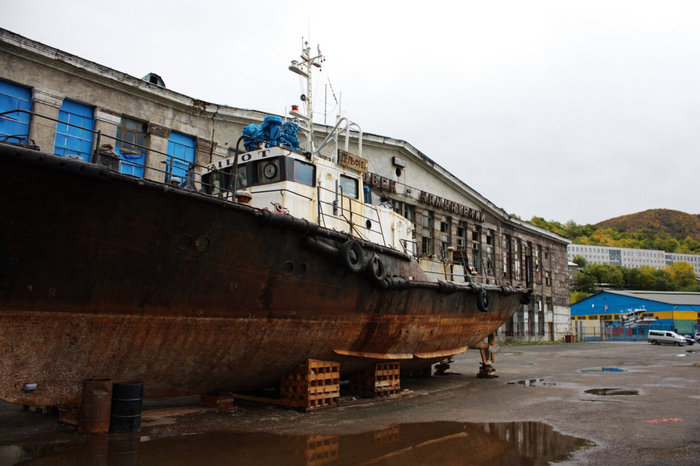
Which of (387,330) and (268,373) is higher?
(387,330)

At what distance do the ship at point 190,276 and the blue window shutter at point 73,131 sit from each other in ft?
19.2

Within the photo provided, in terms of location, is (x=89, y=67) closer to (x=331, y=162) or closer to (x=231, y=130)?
(x=231, y=130)

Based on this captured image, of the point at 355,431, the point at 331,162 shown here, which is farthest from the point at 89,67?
the point at 355,431

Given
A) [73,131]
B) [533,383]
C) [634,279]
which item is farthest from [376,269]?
[634,279]

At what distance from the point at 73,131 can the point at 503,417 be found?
12.3m

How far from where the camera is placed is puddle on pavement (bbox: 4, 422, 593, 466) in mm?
4945

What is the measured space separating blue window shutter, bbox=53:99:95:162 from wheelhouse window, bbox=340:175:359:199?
7.31m

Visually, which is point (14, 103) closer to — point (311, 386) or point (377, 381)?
point (311, 386)

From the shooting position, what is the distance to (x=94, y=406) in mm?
5609

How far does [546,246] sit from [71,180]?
116ft

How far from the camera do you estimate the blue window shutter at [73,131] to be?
41.1 feet

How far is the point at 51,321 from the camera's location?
5.33 m

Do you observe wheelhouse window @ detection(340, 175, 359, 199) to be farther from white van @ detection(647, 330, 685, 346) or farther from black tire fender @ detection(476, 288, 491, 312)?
white van @ detection(647, 330, 685, 346)

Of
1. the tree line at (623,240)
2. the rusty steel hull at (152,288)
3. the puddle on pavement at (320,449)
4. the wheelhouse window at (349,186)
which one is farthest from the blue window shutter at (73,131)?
the tree line at (623,240)
